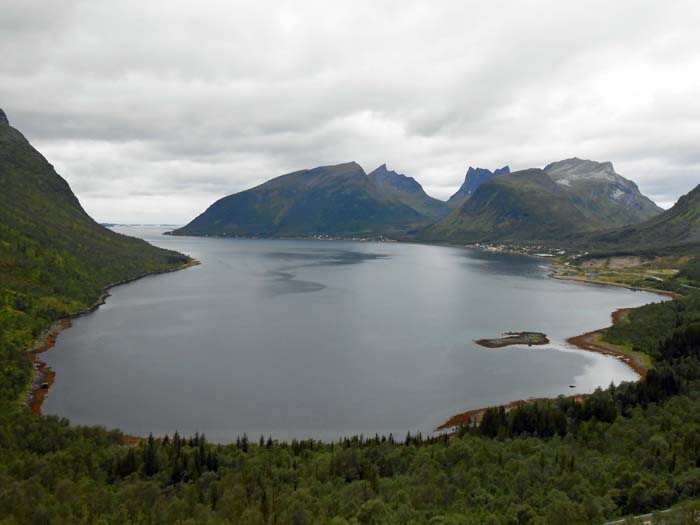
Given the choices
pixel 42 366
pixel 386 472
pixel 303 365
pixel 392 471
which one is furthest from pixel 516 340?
pixel 42 366

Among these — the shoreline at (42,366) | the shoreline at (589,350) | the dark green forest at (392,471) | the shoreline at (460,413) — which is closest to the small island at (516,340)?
the shoreline at (589,350)

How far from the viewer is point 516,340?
120 metres

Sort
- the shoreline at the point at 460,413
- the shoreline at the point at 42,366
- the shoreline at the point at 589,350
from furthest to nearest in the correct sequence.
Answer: the shoreline at the point at 42,366
the shoreline at the point at 460,413
the shoreline at the point at 589,350

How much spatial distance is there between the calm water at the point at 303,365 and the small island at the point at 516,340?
3271 millimetres

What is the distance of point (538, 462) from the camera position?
2055 inches

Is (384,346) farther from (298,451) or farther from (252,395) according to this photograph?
(298,451)

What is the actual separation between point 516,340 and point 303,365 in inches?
2101

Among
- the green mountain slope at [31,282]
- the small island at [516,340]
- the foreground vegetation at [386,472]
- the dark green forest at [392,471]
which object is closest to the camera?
the dark green forest at [392,471]

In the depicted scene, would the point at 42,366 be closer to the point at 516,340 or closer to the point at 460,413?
the point at 460,413

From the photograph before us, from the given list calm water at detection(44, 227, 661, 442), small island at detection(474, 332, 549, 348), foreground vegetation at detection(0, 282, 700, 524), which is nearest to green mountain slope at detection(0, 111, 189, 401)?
calm water at detection(44, 227, 661, 442)

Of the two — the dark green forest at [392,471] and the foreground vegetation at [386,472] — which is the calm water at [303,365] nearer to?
the dark green forest at [392,471]

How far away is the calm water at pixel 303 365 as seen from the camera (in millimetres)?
73812

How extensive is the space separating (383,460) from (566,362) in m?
62.5

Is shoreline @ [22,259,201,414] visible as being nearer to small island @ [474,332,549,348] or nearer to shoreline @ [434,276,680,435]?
shoreline @ [434,276,680,435]
